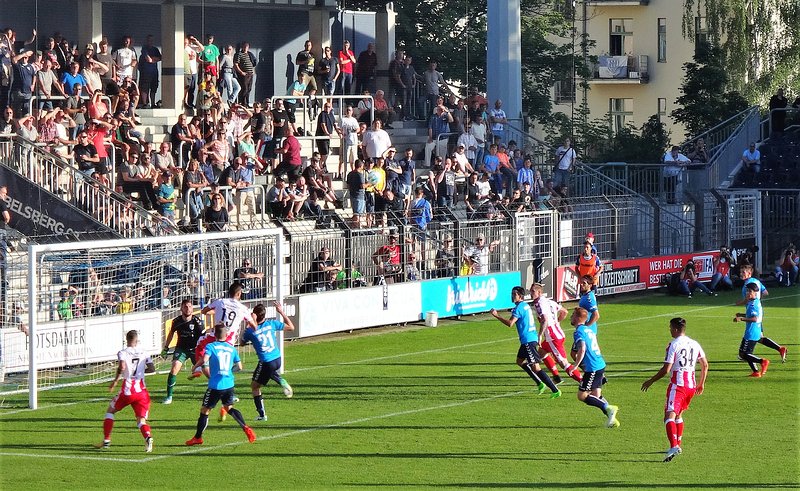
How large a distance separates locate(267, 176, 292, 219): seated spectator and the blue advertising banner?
3458 millimetres

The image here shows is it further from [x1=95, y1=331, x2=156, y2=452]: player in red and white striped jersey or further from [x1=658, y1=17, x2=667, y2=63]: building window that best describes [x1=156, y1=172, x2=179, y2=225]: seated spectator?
[x1=658, y1=17, x2=667, y2=63]: building window

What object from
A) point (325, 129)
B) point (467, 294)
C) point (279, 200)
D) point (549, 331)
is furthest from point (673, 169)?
point (549, 331)

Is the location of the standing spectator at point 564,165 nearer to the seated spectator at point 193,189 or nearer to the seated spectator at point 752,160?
the seated spectator at point 752,160

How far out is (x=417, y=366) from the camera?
26.1 m

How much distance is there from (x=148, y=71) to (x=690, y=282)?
50.0 ft

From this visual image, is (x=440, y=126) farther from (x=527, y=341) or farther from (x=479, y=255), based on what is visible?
(x=527, y=341)

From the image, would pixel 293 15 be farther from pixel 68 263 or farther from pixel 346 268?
pixel 68 263

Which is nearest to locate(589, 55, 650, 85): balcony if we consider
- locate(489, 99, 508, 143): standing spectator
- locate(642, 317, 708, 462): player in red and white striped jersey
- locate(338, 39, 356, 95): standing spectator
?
locate(489, 99, 508, 143): standing spectator

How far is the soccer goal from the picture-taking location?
75.9 ft

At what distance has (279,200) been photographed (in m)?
32.1

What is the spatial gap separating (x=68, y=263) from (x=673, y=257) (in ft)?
65.5

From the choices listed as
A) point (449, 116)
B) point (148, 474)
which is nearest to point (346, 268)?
point (449, 116)

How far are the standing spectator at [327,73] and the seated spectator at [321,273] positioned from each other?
9387 millimetres

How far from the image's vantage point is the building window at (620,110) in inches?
3012
